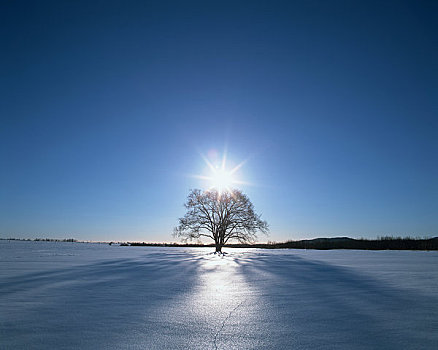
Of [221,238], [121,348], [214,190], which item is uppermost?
[214,190]

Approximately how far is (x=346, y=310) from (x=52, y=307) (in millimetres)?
4092

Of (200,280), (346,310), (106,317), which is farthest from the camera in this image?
(200,280)

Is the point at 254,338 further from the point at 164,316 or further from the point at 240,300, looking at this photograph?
the point at 240,300

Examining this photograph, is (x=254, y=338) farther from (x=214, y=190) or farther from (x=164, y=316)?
(x=214, y=190)

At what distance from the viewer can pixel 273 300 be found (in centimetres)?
424

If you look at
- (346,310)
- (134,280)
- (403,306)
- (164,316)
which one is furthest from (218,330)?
(134,280)

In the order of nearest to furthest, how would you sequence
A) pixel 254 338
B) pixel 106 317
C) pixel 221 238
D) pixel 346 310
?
pixel 254 338
pixel 106 317
pixel 346 310
pixel 221 238

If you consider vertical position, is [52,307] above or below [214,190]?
below

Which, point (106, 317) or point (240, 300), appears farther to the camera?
point (240, 300)

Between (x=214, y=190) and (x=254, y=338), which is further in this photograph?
(x=214, y=190)

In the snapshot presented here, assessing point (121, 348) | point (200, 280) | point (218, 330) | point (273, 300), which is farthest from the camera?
point (200, 280)

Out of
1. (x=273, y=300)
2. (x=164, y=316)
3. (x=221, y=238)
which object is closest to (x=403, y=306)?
(x=273, y=300)

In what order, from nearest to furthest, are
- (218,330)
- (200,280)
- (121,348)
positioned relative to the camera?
(121,348)
(218,330)
(200,280)

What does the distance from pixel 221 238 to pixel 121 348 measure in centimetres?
2740
